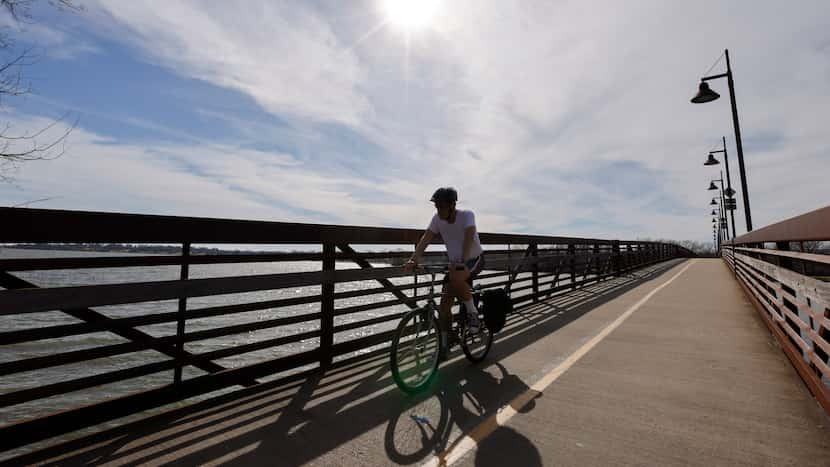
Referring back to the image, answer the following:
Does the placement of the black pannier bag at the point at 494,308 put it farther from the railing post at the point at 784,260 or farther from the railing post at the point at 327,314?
the railing post at the point at 784,260

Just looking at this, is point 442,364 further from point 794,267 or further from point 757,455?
point 794,267

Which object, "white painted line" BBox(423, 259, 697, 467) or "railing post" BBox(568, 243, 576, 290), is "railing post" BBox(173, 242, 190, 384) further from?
"railing post" BBox(568, 243, 576, 290)

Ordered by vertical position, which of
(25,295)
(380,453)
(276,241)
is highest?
(276,241)

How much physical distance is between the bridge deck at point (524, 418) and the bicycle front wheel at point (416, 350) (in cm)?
20

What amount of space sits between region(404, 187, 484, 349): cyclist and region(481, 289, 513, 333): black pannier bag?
43 centimetres

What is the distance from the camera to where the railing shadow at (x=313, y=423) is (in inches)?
123

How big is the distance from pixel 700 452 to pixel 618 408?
0.83 meters

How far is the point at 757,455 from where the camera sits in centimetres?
308

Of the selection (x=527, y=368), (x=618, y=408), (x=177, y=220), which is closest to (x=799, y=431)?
(x=618, y=408)

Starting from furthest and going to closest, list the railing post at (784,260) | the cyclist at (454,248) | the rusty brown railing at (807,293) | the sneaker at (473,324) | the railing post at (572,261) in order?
the railing post at (572,261), the railing post at (784,260), the sneaker at (473,324), the cyclist at (454,248), the rusty brown railing at (807,293)

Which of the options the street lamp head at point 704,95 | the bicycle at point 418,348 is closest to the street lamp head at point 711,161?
the street lamp head at point 704,95

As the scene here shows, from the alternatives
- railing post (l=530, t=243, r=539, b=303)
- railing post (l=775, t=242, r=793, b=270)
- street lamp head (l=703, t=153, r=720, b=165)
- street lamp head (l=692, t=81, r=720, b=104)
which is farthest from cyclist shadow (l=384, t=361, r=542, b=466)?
street lamp head (l=703, t=153, r=720, b=165)

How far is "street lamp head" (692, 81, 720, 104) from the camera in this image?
42.7ft

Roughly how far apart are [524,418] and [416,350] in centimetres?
Answer: 129
